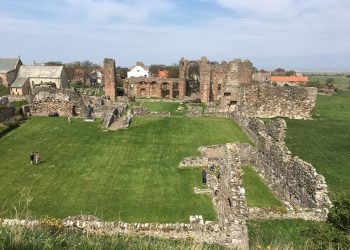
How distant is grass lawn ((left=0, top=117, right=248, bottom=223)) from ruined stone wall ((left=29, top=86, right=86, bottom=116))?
3.41 metres

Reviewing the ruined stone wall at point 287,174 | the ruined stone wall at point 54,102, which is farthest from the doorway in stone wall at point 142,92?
the ruined stone wall at point 287,174

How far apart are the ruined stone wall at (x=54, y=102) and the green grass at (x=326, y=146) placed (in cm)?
2492

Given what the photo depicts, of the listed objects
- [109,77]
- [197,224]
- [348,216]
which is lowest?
[197,224]

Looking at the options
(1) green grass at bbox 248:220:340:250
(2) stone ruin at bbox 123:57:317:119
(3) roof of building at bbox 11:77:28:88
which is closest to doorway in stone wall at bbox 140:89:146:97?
(2) stone ruin at bbox 123:57:317:119

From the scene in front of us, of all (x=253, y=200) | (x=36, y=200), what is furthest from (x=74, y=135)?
(x=253, y=200)

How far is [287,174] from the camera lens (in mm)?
15469

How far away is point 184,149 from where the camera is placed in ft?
82.0

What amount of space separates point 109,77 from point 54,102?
65.7 feet

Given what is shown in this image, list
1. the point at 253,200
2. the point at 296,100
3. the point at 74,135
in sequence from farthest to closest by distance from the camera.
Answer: the point at 296,100
the point at 74,135
the point at 253,200

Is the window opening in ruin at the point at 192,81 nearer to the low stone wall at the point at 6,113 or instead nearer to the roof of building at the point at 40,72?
the roof of building at the point at 40,72

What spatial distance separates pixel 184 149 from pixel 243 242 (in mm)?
15026

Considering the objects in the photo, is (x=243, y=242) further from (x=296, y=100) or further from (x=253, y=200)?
(x=296, y=100)

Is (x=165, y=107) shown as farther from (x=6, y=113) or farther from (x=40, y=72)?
(x=40, y=72)

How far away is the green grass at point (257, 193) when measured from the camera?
15.6 metres
